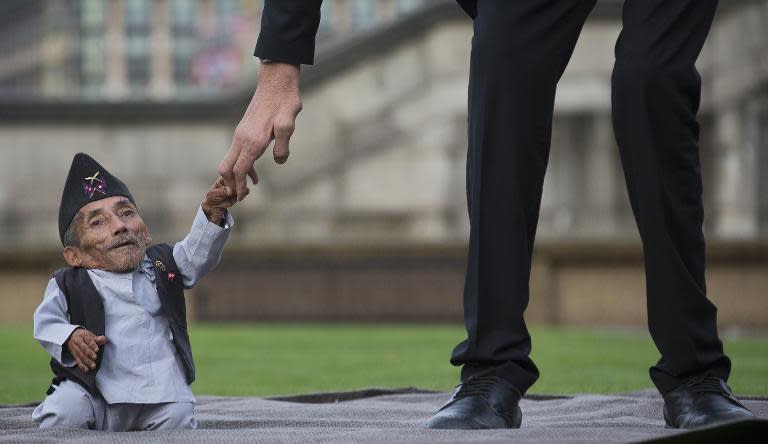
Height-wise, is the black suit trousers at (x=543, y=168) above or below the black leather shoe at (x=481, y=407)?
→ above

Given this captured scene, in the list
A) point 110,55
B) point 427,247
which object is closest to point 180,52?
point 110,55

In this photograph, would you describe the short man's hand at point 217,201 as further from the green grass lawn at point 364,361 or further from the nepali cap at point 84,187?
the green grass lawn at point 364,361

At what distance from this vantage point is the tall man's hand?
3143 millimetres

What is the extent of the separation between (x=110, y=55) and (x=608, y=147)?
6533cm

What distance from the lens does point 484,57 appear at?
3115 mm

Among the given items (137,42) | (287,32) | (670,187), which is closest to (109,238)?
(287,32)

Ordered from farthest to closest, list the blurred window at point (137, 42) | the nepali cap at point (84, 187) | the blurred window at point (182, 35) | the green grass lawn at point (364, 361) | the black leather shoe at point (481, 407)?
the blurred window at point (137, 42)
the blurred window at point (182, 35)
the green grass lawn at point (364, 361)
the nepali cap at point (84, 187)
the black leather shoe at point (481, 407)

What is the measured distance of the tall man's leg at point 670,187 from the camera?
3.08m

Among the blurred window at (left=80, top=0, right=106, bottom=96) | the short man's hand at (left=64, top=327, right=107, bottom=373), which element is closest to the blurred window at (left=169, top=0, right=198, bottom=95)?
the blurred window at (left=80, top=0, right=106, bottom=96)

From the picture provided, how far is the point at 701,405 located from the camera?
9.78 ft

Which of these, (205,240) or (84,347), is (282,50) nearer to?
(205,240)

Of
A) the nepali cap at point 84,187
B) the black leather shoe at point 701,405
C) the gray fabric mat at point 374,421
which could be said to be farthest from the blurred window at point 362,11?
the black leather shoe at point 701,405

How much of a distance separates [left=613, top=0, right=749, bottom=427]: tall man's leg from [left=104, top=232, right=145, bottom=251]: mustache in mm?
1246

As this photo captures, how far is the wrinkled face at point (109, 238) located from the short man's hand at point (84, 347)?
0.84 ft
